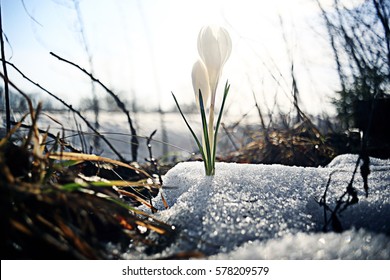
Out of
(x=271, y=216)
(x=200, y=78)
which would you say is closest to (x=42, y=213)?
(x=271, y=216)

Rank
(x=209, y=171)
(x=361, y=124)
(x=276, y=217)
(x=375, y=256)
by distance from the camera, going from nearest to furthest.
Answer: (x=375, y=256), (x=276, y=217), (x=209, y=171), (x=361, y=124)

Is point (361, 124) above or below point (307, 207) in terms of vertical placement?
above

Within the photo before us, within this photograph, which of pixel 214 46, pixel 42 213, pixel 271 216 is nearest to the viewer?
pixel 42 213

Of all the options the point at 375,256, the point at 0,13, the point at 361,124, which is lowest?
the point at 375,256

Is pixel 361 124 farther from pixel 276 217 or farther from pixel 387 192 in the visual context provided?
pixel 276 217

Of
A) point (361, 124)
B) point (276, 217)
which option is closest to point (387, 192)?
point (276, 217)

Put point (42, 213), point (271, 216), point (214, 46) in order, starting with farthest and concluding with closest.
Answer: point (214, 46) < point (271, 216) < point (42, 213)

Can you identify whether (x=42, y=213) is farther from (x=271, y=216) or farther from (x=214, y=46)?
(x=214, y=46)
